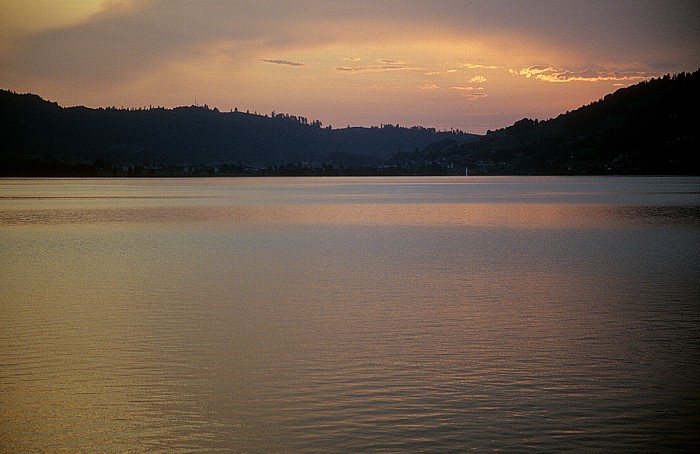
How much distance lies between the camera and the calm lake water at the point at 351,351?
10664mm

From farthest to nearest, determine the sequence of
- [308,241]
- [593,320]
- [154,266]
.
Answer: [308,241]
[154,266]
[593,320]

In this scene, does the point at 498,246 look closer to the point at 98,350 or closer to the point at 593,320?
the point at 593,320

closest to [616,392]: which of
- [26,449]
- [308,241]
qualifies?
[26,449]

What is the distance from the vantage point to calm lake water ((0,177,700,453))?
10664 mm

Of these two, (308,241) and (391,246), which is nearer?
(391,246)

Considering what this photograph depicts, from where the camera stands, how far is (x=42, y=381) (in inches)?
523

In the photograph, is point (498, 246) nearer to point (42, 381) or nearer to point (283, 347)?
point (283, 347)

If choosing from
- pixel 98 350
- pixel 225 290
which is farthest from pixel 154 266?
pixel 98 350

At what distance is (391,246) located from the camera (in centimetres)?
3784

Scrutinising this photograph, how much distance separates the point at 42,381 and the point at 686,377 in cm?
1076

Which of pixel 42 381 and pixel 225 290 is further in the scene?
pixel 225 290

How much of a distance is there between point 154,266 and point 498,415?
68.8 feet

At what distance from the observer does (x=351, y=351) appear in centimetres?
1529

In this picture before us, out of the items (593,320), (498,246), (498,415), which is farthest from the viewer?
(498,246)
